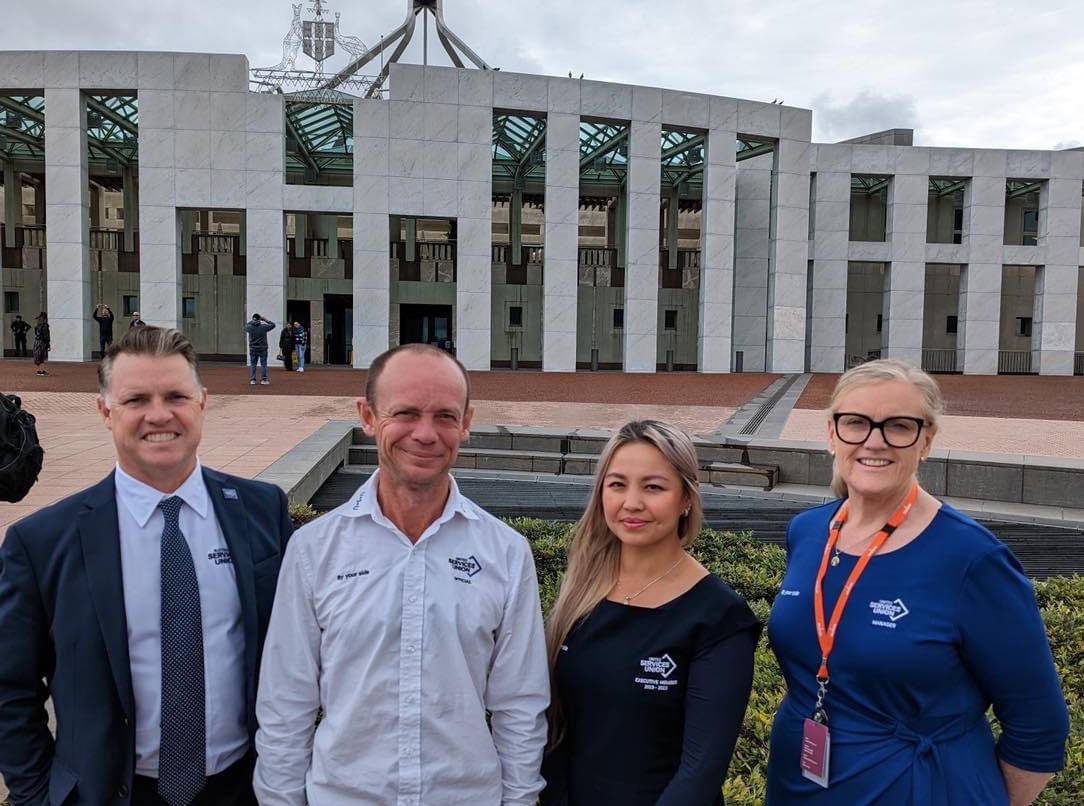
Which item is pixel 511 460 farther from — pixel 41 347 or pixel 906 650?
pixel 41 347

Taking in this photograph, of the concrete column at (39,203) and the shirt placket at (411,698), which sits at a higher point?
the concrete column at (39,203)

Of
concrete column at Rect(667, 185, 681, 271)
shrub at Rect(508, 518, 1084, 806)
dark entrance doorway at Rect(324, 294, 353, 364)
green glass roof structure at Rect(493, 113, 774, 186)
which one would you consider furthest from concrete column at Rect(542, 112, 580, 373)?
shrub at Rect(508, 518, 1084, 806)

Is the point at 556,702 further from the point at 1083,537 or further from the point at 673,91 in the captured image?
the point at 673,91

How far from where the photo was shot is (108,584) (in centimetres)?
196

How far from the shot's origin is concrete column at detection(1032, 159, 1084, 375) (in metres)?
32.2

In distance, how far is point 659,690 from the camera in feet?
6.39

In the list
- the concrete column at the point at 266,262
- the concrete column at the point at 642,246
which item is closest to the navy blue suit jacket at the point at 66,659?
the concrete column at the point at 266,262

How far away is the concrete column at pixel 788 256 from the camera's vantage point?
29656 millimetres

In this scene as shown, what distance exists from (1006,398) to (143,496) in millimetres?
21017

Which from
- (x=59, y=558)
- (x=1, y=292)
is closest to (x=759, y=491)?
(x=59, y=558)

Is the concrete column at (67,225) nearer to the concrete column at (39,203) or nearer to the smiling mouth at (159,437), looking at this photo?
the concrete column at (39,203)

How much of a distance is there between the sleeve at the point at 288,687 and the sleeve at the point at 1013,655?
156 cm

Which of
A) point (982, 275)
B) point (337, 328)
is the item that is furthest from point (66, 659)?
point (982, 275)

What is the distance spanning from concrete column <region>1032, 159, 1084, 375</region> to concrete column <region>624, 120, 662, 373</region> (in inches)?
694
